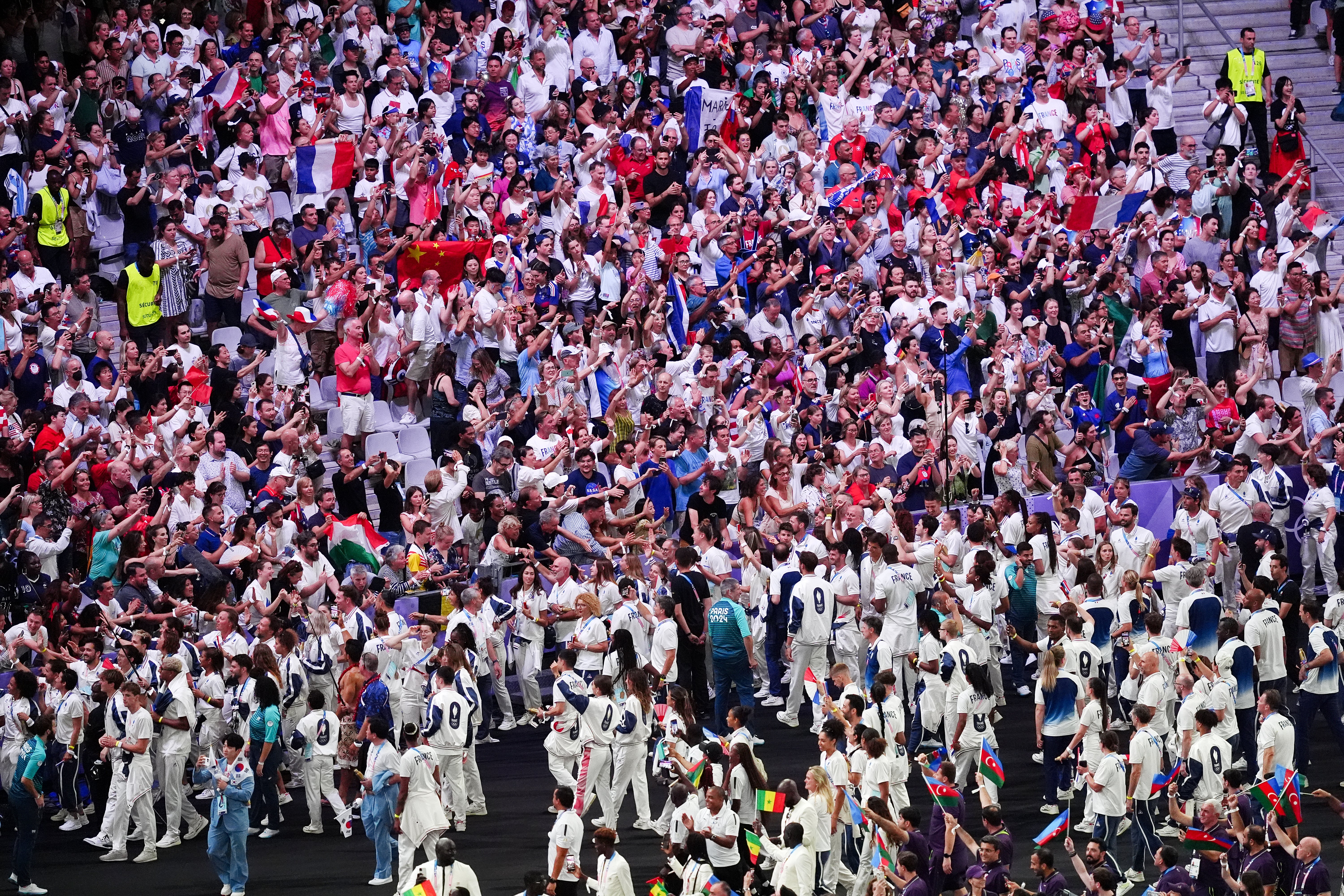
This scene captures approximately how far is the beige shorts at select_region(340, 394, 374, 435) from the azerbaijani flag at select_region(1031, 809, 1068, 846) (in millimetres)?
9181

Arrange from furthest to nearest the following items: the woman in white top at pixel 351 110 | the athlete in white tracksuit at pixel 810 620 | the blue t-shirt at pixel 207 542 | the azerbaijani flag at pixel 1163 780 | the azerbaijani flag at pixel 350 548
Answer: the woman in white top at pixel 351 110, the azerbaijani flag at pixel 350 548, the blue t-shirt at pixel 207 542, the athlete in white tracksuit at pixel 810 620, the azerbaijani flag at pixel 1163 780

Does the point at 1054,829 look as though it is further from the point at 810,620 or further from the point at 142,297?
the point at 142,297

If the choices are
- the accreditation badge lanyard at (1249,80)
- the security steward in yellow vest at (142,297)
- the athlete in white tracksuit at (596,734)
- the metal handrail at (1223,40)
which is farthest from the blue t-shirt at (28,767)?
Answer: the accreditation badge lanyard at (1249,80)

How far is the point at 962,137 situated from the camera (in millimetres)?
25938

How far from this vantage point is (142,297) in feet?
71.8

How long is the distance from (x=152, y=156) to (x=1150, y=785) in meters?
14.1

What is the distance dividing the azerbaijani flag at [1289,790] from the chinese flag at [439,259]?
1142 cm

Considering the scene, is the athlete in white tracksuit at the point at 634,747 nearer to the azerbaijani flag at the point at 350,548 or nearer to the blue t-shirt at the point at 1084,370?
the azerbaijani flag at the point at 350,548

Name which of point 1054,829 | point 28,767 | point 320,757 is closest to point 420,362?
point 320,757

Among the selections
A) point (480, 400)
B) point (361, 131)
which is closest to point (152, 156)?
point (361, 131)

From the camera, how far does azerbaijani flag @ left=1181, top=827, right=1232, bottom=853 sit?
1348 cm

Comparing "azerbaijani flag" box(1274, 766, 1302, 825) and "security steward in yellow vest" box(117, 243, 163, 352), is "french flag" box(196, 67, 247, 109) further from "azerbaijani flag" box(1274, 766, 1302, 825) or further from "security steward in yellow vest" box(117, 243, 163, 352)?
"azerbaijani flag" box(1274, 766, 1302, 825)

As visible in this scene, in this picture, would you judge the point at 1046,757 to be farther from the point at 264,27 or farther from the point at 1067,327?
the point at 264,27

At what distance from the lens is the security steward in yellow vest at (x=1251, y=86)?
89.5ft
